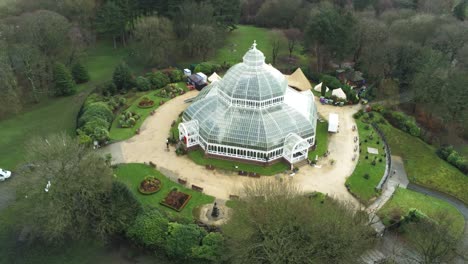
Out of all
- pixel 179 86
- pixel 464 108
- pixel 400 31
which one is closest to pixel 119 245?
pixel 179 86

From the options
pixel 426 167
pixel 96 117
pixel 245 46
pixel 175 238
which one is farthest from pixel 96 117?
pixel 426 167

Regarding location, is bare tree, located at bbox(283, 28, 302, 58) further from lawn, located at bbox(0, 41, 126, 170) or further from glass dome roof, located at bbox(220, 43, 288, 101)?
lawn, located at bbox(0, 41, 126, 170)

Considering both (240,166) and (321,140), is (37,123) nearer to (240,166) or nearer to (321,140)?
(240,166)

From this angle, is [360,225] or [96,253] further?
[96,253]

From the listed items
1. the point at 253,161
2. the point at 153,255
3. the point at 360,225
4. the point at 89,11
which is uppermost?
the point at 89,11

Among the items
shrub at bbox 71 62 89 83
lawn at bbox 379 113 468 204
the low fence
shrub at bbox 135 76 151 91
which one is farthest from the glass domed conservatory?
shrub at bbox 71 62 89 83

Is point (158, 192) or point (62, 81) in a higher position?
point (62, 81)

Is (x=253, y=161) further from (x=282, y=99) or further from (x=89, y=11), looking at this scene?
(x=89, y=11)
